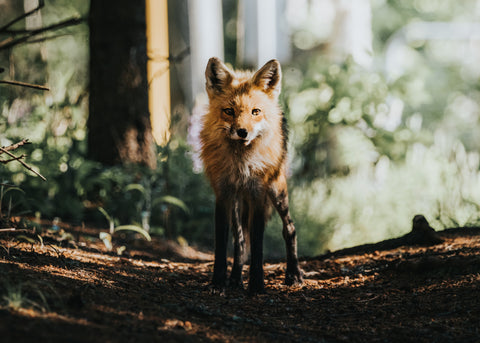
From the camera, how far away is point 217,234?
421 centimetres

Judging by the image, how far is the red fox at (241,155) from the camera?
4074 mm

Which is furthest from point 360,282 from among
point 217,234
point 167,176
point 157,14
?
point 157,14

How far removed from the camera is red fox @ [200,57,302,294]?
13.4 feet

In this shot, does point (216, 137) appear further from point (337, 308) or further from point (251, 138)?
point (337, 308)

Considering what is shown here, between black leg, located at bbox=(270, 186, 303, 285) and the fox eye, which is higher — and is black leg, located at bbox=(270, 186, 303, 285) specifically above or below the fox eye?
below

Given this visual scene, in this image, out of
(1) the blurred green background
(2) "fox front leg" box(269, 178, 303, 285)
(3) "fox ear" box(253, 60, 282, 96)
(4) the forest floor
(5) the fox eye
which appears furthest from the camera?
(1) the blurred green background

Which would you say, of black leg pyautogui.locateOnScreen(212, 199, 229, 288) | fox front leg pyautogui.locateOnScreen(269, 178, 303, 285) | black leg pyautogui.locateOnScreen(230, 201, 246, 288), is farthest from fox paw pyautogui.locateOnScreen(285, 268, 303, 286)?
black leg pyautogui.locateOnScreen(212, 199, 229, 288)

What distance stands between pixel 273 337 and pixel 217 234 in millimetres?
1351

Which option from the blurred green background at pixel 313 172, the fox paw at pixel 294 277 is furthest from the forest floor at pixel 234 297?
the blurred green background at pixel 313 172

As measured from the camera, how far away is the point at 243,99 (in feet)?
13.3

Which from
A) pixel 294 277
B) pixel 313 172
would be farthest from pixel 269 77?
pixel 313 172

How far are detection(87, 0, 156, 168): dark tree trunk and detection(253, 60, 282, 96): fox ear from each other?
300 centimetres

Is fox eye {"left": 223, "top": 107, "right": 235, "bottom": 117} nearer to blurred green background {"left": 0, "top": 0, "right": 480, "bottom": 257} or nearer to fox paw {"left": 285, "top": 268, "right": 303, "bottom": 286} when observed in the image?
fox paw {"left": 285, "top": 268, "right": 303, "bottom": 286}

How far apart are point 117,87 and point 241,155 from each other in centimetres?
329
